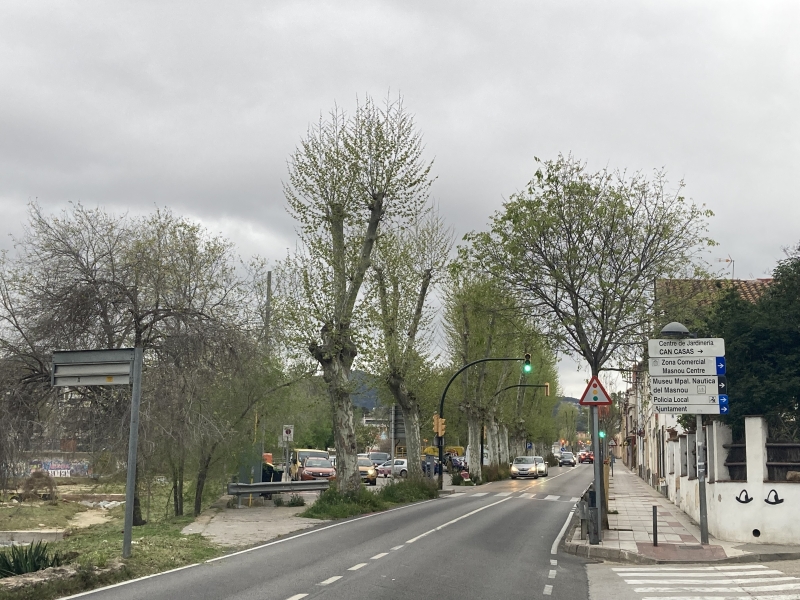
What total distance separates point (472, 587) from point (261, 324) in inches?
604

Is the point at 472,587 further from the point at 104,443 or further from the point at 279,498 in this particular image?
the point at 279,498

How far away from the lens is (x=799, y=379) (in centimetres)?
1817

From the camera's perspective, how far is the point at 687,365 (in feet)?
59.7

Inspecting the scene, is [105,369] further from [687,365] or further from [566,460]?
[566,460]

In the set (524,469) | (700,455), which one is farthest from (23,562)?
(524,469)

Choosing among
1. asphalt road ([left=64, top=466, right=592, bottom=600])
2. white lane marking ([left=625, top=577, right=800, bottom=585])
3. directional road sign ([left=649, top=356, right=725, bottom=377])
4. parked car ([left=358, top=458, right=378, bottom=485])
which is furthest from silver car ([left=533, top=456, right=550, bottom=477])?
white lane marking ([left=625, top=577, right=800, bottom=585])

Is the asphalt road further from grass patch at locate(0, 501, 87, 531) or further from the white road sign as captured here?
grass patch at locate(0, 501, 87, 531)

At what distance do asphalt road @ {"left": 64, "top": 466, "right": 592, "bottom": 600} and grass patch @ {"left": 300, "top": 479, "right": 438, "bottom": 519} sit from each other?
1553 mm

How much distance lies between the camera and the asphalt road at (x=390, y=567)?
11.0m

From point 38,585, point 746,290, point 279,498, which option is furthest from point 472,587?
point 746,290

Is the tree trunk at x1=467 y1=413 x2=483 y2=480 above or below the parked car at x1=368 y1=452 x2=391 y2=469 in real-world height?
above

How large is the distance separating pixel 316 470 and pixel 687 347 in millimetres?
32279

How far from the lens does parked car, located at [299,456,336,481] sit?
154ft

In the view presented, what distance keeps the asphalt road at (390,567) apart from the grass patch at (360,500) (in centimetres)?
155
